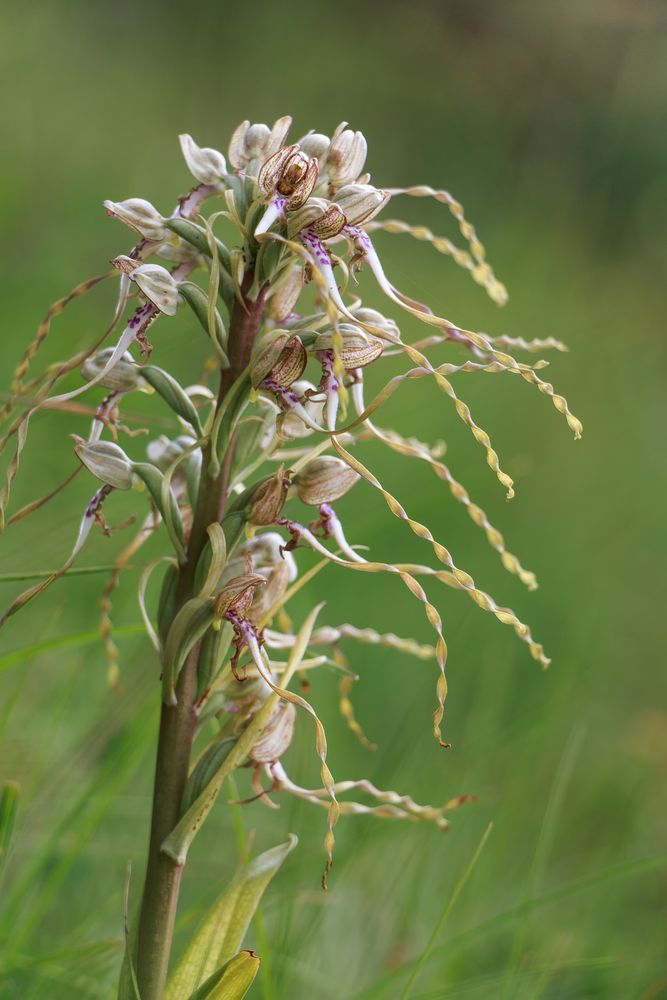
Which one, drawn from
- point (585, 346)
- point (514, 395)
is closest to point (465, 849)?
point (514, 395)

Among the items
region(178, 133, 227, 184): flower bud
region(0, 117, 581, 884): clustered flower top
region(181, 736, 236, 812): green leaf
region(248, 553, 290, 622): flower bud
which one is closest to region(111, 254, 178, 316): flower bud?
region(0, 117, 581, 884): clustered flower top

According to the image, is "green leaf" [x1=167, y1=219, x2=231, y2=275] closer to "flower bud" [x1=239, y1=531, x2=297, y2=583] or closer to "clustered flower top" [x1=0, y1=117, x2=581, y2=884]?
"clustered flower top" [x1=0, y1=117, x2=581, y2=884]

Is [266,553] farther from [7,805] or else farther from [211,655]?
[7,805]

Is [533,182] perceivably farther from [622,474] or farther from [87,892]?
[87,892]

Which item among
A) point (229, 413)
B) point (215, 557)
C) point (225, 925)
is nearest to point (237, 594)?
point (215, 557)

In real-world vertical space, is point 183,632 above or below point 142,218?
below

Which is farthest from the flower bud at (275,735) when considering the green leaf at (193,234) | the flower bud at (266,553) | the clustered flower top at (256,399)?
the green leaf at (193,234)

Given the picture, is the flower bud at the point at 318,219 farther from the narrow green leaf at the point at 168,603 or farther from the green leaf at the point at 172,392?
the narrow green leaf at the point at 168,603
